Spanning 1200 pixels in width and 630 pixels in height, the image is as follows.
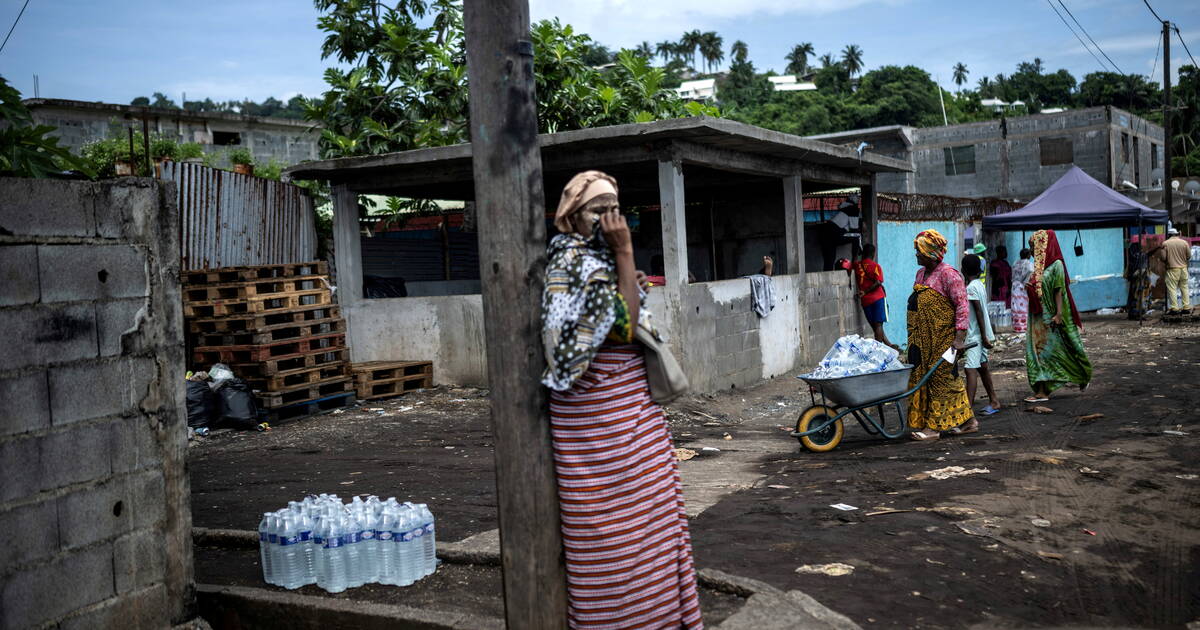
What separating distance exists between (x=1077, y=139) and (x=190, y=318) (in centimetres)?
3496

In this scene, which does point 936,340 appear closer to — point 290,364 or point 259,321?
point 259,321

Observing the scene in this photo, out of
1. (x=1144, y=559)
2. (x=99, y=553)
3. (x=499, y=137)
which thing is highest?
(x=499, y=137)

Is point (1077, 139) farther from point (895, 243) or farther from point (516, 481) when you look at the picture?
point (516, 481)

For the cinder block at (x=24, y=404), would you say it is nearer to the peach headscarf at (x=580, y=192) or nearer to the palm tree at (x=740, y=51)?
the peach headscarf at (x=580, y=192)

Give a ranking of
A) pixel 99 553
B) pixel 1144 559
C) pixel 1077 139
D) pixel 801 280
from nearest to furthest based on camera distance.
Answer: pixel 99 553 → pixel 1144 559 → pixel 801 280 → pixel 1077 139

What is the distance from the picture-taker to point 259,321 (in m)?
11.3

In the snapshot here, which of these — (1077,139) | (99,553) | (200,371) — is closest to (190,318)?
(200,371)

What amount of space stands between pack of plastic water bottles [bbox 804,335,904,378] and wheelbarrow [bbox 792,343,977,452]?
9cm

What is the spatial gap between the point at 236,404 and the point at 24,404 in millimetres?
7299

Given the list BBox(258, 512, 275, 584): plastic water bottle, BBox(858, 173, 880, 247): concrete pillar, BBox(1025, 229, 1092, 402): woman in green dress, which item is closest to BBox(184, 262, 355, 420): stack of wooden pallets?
BBox(258, 512, 275, 584): plastic water bottle

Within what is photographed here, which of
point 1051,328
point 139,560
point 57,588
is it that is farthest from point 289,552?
point 1051,328

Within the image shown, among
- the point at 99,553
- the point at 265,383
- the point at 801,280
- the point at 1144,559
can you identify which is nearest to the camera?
the point at 99,553

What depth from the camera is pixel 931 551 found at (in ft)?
16.8

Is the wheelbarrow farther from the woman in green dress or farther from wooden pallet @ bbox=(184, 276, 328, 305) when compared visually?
wooden pallet @ bbox=(184, 276, 328, 305)
